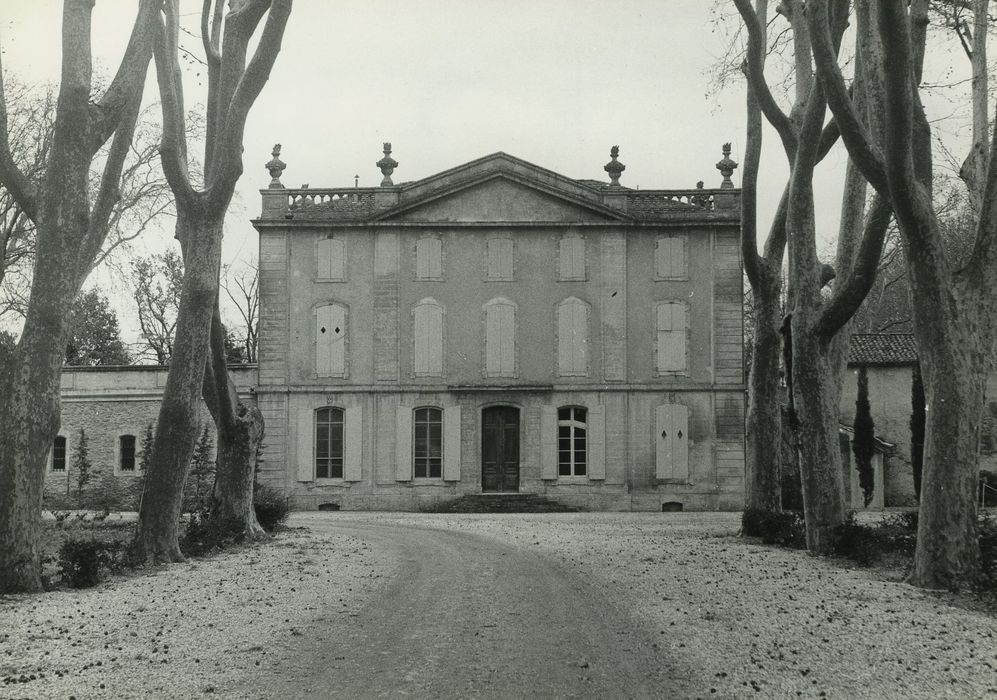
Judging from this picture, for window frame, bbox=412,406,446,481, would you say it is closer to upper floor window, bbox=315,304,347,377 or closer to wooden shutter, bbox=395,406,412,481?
wooden shutter, bbox=395,406,412,481

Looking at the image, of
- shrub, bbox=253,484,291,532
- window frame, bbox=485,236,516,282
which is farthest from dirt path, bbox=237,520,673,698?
window frame, bbox=485,236,516,282

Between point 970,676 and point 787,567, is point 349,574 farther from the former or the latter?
point 970,676

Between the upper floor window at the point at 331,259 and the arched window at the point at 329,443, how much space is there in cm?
381

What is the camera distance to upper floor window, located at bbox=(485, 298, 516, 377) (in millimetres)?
28844

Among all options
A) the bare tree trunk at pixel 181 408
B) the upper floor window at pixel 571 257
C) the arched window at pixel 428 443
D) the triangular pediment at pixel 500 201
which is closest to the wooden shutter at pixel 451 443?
the arched window at pixel 428 443

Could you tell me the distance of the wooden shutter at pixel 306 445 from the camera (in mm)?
28406

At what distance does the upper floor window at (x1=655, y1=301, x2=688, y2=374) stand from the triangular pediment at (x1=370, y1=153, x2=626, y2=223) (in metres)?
3.01

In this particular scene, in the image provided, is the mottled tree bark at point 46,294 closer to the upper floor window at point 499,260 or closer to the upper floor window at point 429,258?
the upper floor window at point 429,258

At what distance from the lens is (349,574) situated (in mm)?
11000

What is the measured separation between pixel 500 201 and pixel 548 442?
701 centimetres

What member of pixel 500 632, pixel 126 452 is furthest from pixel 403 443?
pixel 500 632

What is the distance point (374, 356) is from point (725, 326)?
999 centimetres

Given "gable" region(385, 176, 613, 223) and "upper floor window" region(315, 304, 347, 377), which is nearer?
"upper floor window" region(315, 304, 347, 377)

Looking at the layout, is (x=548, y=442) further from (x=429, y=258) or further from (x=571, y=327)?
(x=429, y=258)
